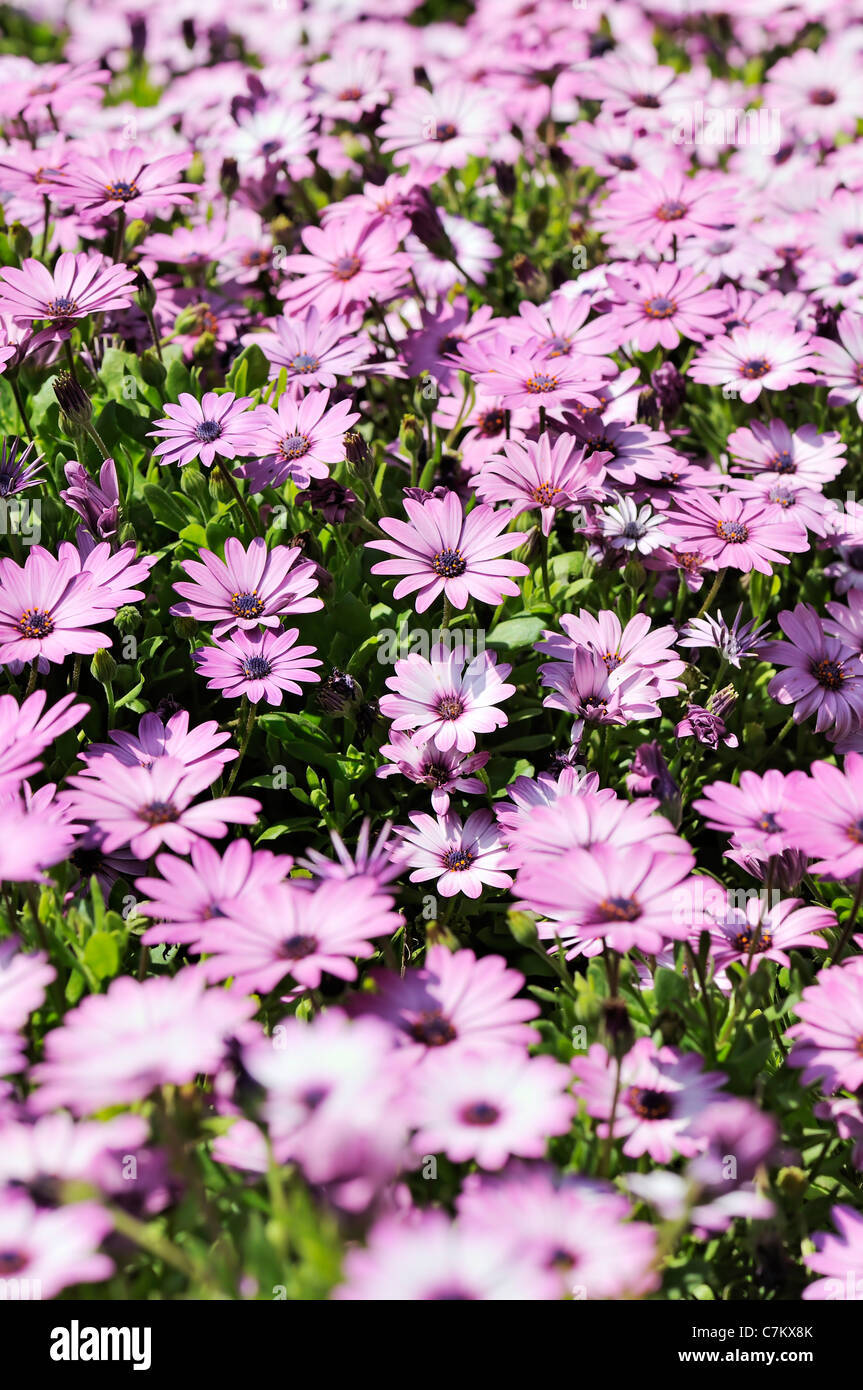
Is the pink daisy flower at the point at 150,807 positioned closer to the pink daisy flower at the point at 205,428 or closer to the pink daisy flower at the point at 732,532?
the pink daisy flower at the point at 205,428

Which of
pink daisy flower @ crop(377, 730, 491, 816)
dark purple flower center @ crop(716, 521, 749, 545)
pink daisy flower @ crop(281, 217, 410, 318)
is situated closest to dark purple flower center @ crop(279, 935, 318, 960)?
pink daisy flower @ crop(377, 730, 491, 816)

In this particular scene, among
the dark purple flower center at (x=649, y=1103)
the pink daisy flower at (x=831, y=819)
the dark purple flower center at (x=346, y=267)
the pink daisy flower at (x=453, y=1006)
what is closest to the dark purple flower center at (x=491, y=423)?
the dark purple flower center at (x=346, y=267)

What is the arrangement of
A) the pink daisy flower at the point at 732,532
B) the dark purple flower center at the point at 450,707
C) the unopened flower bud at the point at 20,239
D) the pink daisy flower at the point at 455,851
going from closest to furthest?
the pink daisy flower at the point at 455,851 → the dark purple flower center at the point at 450,707 → the pink daisy flower at the point at 732,532 → the unopened flower bud at the point at 20,239

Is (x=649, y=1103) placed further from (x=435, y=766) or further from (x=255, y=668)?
(x=255, y=668)

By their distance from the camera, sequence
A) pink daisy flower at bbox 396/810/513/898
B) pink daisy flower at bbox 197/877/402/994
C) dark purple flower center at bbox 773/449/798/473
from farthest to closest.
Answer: dark purple flower center at bbox 773/449/798/473, pink daisy flower at bbox 396/810/513/898, pink daisy flower at bbox 197/877/402/994

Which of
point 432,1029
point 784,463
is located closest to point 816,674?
point 784,463

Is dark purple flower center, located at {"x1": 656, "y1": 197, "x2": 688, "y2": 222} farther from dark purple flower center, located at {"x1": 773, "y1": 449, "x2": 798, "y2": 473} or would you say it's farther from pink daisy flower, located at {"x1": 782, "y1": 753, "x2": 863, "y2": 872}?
pink daisy flower, located at {"x1": 782, "y1": 753, "x2": 863, "y2": 872}
